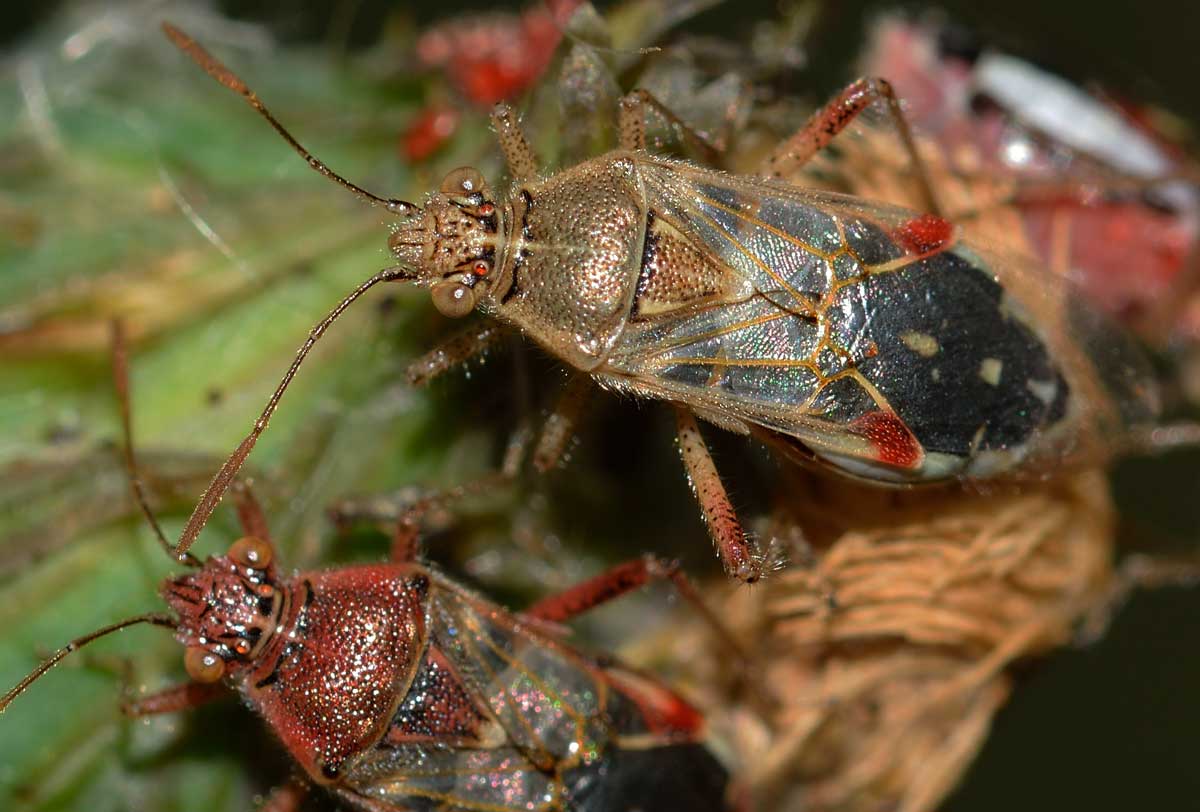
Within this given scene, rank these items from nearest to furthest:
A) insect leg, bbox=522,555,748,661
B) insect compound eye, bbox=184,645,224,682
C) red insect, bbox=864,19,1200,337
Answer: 1. insect compound eye, bbox=184,645,224,682
2. insect leg, bbox=522,555,748,661
3. red insect, bbox=864,19,1200,337

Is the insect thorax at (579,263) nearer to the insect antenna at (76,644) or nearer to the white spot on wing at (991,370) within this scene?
the white spot on wing at (991,370)

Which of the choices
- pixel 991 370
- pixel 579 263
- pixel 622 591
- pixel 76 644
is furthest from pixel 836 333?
pixel 76 644

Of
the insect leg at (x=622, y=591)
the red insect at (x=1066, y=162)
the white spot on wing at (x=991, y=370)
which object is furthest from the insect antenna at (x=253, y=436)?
the red insect at (x=1066, y=162)

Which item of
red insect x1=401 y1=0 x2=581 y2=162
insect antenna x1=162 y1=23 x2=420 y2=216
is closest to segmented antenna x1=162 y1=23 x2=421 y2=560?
insect antenna x1=162 y1=23 x2=420 y2=216

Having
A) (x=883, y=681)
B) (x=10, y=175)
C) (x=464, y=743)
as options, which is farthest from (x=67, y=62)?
(x=883, y=681)

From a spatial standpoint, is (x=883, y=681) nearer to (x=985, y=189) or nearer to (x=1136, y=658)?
(x=985, y=189)

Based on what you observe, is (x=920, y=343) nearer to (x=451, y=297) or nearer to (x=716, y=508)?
(x=716, y=508)

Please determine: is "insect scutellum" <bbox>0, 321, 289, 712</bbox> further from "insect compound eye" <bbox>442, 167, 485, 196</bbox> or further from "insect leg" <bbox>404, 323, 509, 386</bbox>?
"insect compound eye" <bbox>442, 167, 485, 196</bbox>
